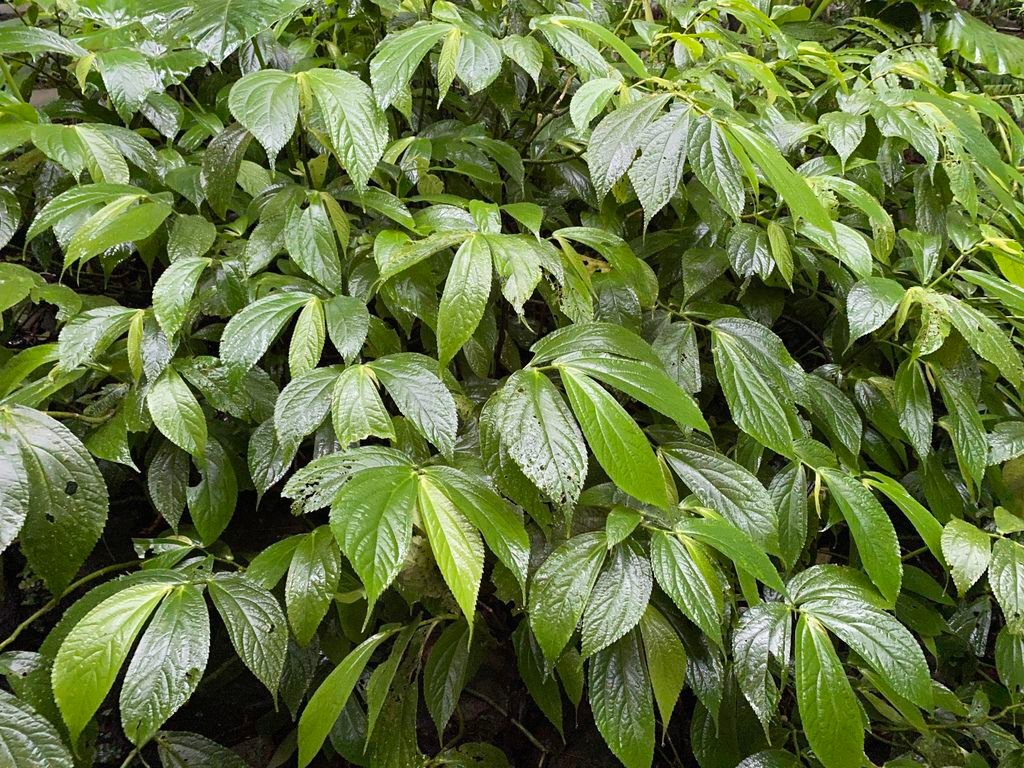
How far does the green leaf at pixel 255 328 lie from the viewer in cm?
81

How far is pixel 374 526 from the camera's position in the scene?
63 cm

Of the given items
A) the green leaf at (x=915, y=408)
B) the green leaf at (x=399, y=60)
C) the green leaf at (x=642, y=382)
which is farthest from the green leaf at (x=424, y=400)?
the green leaf at (x=915, y=408)

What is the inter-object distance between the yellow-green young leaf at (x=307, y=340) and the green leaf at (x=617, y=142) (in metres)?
0.37

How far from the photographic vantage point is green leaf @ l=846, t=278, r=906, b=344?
3.28ft

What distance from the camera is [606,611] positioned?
729 mm

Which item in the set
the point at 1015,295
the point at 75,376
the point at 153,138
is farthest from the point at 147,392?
the point at 1015,295

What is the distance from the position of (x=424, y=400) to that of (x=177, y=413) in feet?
0.99

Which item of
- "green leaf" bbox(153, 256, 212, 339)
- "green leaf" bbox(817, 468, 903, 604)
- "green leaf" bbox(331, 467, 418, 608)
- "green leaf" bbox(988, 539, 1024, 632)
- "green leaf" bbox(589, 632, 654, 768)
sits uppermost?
"green leaf" bbox(153, 256, 212, 339)

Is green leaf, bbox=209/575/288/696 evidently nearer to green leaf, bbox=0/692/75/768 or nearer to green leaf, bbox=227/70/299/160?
green leaf, bbox=0/692/75/768

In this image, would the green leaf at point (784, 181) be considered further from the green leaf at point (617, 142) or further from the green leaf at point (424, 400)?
the green leaf at point (424, 400)

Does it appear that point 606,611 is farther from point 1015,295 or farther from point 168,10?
point 168,10

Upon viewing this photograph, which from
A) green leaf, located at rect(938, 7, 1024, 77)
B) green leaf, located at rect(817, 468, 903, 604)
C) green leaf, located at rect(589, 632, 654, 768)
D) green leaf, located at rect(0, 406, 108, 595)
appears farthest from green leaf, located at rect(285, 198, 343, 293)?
green leaf, located at rect(938, 7, 1024, 77)

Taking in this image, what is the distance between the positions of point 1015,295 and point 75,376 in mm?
1261

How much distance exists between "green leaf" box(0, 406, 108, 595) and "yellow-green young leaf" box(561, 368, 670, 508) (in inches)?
19.7
